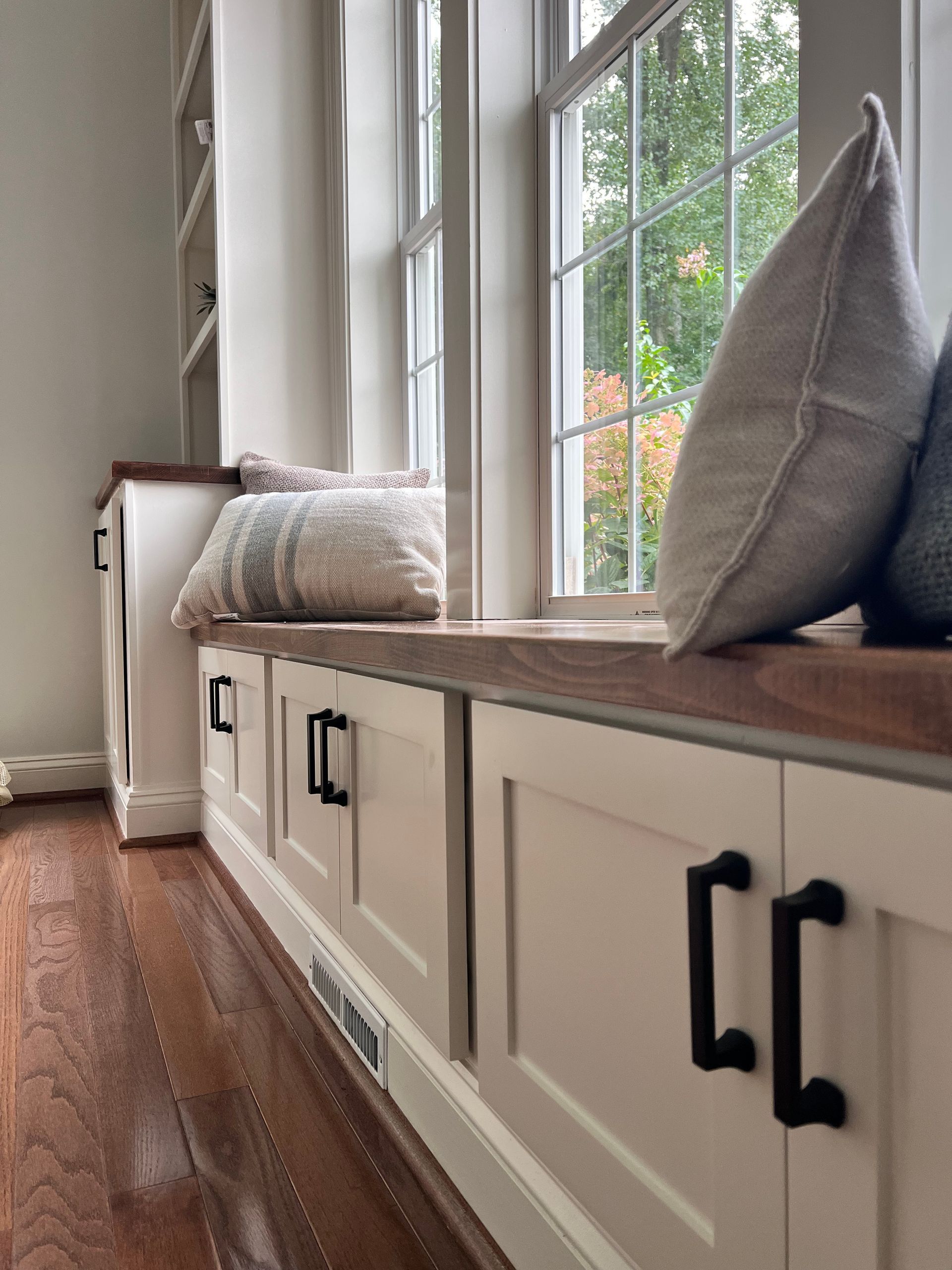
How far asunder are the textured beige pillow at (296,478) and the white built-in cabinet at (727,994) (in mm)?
1623

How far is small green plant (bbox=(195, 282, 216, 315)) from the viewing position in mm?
3227

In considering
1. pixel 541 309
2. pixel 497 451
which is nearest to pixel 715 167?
pixel 541 309

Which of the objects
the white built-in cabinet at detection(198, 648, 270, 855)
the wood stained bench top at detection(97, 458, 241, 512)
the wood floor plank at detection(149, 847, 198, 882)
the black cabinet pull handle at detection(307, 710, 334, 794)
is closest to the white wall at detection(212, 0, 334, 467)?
the wood stained bench top at detection(97, 458, 241, 512)

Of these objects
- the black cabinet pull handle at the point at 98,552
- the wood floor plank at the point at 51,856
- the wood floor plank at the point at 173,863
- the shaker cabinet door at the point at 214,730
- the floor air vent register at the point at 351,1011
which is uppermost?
the black cabinet pull handle at the point at 98,552

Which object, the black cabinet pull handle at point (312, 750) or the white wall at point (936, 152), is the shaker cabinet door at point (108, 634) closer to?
the black cabinet pull handle at point (312, 750)

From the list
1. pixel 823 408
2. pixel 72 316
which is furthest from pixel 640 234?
pixel 72 316

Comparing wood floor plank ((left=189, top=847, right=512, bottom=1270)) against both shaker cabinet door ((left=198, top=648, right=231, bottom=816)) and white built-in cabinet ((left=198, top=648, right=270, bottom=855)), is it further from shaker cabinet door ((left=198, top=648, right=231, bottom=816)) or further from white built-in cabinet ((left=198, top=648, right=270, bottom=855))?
shaker cabinet door ((left=198, top=648, right=231, bottom=816))

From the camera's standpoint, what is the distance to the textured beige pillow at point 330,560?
1822 mm

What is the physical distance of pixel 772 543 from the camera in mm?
493

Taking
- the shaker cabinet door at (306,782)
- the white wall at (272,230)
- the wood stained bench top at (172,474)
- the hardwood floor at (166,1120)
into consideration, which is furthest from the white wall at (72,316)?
the shaker cabinet door at (306,782)

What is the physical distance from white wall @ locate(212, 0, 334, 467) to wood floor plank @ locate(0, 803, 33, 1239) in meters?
1.24

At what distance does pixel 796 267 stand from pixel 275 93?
2707 millimetres

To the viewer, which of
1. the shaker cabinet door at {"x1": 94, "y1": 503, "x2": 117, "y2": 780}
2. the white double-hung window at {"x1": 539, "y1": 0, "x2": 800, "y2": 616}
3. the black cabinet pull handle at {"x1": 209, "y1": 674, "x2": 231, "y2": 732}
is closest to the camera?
the white double-hung window at {"x1": 539, "y1": 0, "x2": 800, "y2": 616}

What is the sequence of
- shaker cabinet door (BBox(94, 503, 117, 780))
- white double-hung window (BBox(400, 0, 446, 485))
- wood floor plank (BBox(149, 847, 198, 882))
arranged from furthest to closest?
shaker cabinet door (BBox(94, 503, 117, 780)) → white double-hung window (BBox(400, 0, 446, 485)) → wood floor plank (BBox(149, 847, 198, 882))
